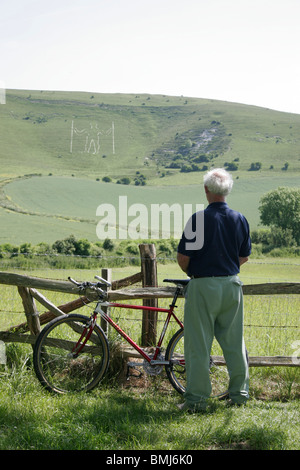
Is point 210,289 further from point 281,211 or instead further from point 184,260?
point 281,211

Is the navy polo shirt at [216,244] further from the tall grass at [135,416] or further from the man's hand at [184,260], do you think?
the tall grass at [135,416]

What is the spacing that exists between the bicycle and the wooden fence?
0.60ft

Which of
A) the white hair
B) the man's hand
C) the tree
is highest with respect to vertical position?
the white hair

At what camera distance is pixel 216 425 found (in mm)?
4930

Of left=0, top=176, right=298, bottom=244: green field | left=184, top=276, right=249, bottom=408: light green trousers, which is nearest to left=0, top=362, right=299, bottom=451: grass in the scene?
left=184, top=276, right=249, bottom=408: light green trousers

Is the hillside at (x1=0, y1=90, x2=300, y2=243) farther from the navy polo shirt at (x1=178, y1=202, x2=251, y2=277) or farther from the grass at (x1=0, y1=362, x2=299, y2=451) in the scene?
the navy polo shirt at (x1=178, y1=202, x2=251, y2=277)

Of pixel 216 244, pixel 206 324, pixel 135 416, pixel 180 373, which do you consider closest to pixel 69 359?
pixel 180 373

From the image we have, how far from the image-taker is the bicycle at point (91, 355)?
19.7 ft

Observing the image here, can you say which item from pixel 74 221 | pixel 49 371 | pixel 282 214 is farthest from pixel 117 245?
pixel 49 371

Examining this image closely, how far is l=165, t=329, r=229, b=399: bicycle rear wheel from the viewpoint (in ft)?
19.9

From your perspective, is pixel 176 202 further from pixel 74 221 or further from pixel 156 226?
pixel 74 221

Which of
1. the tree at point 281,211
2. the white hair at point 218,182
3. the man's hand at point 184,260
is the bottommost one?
the tree at point 281,211

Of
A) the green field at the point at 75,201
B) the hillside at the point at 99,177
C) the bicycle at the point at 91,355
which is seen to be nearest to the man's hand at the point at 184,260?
the bicycle at the point at 91,355

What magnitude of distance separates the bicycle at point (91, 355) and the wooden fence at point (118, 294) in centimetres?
18
